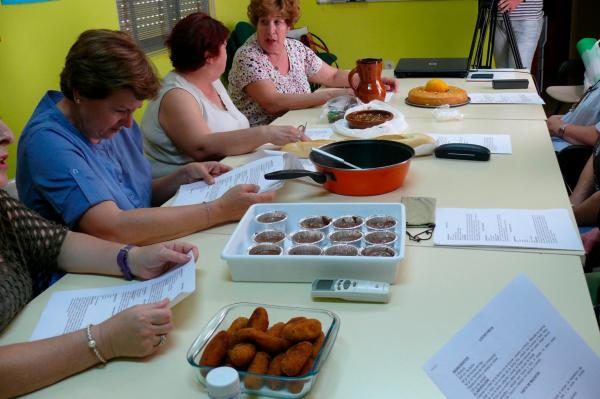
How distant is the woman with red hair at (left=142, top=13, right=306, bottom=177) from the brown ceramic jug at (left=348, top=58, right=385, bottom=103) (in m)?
0.55

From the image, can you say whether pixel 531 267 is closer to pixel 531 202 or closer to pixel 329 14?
pixel 531 202

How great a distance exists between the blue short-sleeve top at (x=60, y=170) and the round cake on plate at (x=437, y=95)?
139cm

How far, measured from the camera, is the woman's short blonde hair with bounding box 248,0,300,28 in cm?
269

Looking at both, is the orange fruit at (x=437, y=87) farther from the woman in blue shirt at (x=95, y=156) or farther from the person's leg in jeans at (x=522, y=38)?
the person's leg in jeans at (x=522, y=38)

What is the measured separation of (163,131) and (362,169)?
3.21ft

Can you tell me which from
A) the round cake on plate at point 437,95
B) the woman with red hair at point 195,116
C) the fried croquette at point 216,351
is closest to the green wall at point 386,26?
the woman with red hair at point 195,116

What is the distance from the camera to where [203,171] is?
5.89 feet

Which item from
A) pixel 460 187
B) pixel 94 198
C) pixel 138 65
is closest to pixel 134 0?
pixel 138 65

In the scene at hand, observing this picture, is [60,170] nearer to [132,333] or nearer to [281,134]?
[132,333]

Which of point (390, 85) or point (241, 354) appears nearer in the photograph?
point (241, 354)

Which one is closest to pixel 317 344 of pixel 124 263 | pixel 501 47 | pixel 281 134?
pixel 124 263

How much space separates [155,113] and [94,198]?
2.75 feet

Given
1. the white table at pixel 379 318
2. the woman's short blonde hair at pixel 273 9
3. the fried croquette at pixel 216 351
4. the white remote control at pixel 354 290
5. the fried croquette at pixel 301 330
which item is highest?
the woman's short blonde hair at pixel 273 9

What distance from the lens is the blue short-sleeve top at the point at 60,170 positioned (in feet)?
4.59
